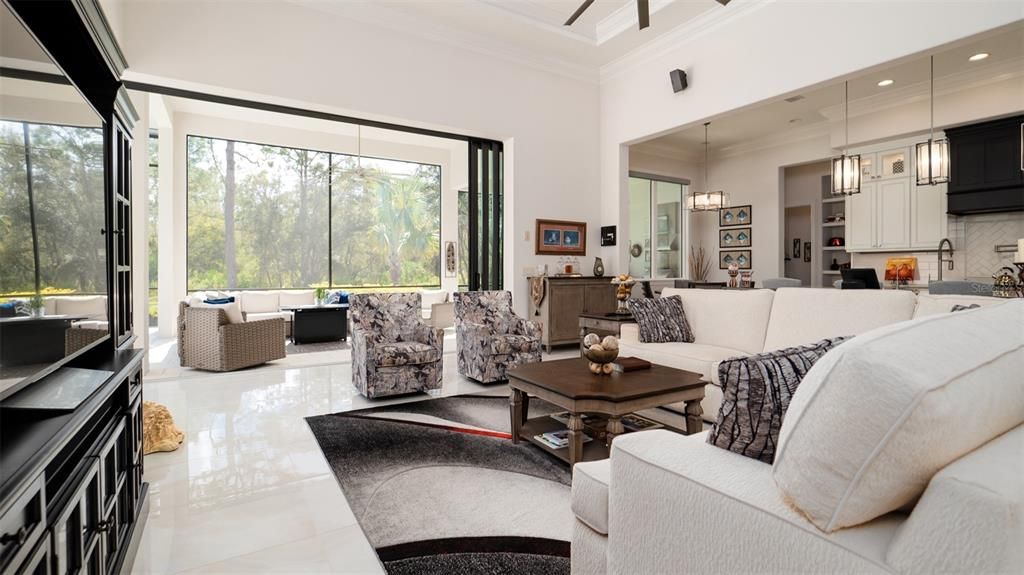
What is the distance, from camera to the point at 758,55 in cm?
505

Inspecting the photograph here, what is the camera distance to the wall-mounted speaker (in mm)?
5727

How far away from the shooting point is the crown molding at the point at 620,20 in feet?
17.5

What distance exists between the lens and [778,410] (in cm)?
118

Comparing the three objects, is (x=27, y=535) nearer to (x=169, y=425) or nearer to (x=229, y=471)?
(x=229, y=471)

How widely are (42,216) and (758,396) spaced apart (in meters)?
1.89

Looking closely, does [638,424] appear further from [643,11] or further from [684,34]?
[684,34]

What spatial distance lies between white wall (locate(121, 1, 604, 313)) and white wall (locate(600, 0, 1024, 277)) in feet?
1.26

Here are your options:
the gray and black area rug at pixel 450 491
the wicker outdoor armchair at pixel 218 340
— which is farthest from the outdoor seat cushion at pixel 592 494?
the wicker outdoor armchair at pixel 218 340

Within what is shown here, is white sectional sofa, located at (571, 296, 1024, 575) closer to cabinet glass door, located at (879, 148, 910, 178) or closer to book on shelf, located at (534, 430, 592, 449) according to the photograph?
book on shelf, located at (534, 430, 592, 449)

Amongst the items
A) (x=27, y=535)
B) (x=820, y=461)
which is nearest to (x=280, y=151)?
(x=27, y=535)

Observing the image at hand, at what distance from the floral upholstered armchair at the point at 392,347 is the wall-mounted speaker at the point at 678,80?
3787mm

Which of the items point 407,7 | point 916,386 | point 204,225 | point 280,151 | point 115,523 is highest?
point 407,7

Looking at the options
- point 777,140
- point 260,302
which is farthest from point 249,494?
point 777,140

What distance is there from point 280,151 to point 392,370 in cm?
631
